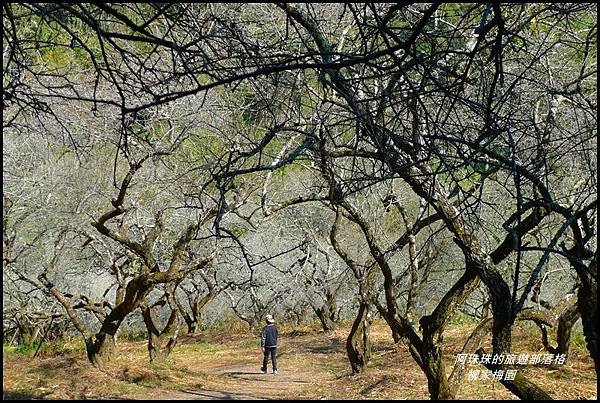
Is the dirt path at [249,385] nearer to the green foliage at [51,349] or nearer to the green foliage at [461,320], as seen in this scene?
the green foliage at [51,349]

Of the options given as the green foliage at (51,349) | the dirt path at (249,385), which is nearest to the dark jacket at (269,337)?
the dirt path at (249,385)

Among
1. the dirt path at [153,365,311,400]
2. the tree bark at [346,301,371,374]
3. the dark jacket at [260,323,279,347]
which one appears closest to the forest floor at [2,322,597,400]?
the dirt path at [153,365,311,400]

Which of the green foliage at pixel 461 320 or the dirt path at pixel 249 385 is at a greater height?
the green foliage at pixel 461 320

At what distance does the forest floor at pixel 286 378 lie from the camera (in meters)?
7.88

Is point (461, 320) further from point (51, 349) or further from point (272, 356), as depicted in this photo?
point (51, 349)

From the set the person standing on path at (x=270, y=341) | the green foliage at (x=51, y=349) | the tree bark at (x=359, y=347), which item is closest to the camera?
the tree bark at (x=359, y=347)

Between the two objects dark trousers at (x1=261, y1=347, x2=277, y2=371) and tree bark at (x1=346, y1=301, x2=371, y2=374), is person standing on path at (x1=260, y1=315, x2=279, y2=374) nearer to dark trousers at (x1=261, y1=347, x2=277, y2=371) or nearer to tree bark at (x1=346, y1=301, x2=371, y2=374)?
dark trousers at (x1=261, y1=347, x2=277, y2=371)

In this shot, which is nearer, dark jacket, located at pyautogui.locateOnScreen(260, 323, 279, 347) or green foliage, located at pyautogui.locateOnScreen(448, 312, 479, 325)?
dark jacket, located at pyautogui.locateOnScreen(260, 323, 279, 347)

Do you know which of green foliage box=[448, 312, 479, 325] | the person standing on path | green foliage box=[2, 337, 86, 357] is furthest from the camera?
green foliage box=[448, 312, 479, 325]

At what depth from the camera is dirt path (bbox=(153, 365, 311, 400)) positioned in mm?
9289

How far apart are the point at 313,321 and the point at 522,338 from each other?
11.1 meters

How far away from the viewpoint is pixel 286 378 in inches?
453

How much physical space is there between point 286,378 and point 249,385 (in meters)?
0.85

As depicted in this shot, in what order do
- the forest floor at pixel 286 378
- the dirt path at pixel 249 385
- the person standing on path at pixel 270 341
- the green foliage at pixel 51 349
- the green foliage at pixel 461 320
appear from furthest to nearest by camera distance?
the green foliage at pixel 461 320, the green foliage at pixel 51 349, the person standing on path at pixel 270 341, the dirt path at pixel 249 385, the forest floor at pixel 286 378
